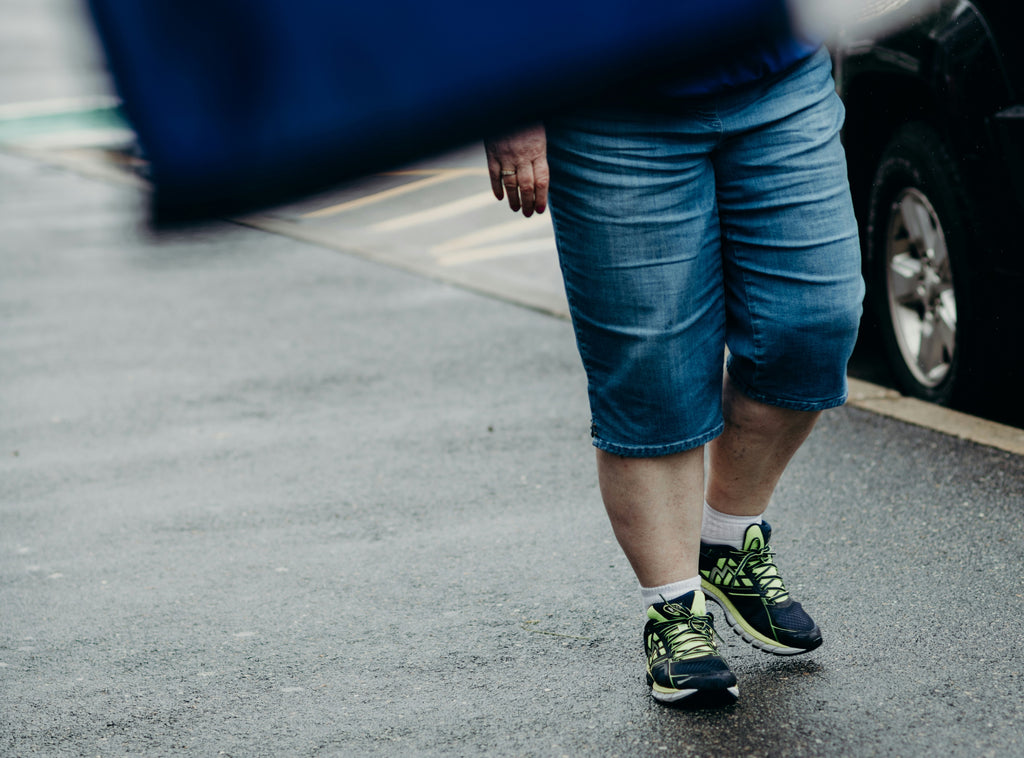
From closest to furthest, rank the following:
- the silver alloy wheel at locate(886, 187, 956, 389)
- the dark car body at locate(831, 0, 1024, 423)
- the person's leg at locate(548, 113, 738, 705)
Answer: the person's leg at locate(548, 113, 738, 705), the dark car body at locate(831, 0, 1024, 423), the silver alloy wheel at locate(886, 187, 956, 389)

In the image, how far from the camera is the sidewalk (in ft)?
8.06

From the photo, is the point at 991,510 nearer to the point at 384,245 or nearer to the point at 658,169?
the point at 658,169

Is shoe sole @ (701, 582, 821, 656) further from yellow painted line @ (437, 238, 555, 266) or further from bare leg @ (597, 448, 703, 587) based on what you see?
yellow painted line @ (437, 238, 555, 266)

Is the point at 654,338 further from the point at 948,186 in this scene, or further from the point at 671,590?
the point at 948,186

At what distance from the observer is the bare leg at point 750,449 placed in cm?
246

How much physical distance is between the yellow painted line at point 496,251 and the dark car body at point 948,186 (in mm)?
3891

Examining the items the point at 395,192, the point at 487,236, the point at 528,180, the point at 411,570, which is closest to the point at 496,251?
the point at 487,236

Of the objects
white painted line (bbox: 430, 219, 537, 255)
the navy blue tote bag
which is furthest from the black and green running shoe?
white painted line (bbox: 430, 219, 537, 255)

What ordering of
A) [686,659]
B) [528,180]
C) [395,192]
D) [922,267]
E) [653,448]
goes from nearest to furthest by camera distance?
1. [395,192]
2. [528,180]
3. [653,448]
4. [686,659]
5. [922,267]

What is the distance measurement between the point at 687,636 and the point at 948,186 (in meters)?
1.98

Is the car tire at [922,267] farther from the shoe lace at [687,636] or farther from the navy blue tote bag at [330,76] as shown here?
the navy blue tote bag at [330,76]

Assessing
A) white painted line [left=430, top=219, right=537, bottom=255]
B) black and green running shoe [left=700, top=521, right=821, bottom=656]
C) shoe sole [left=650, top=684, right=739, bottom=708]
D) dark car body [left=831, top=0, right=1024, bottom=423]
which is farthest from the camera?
white painted line [left=430, top=219, right=537, bottom=255]

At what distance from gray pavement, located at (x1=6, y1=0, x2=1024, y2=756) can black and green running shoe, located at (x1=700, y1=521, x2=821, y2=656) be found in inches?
2.4

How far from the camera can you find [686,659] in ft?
7.98
